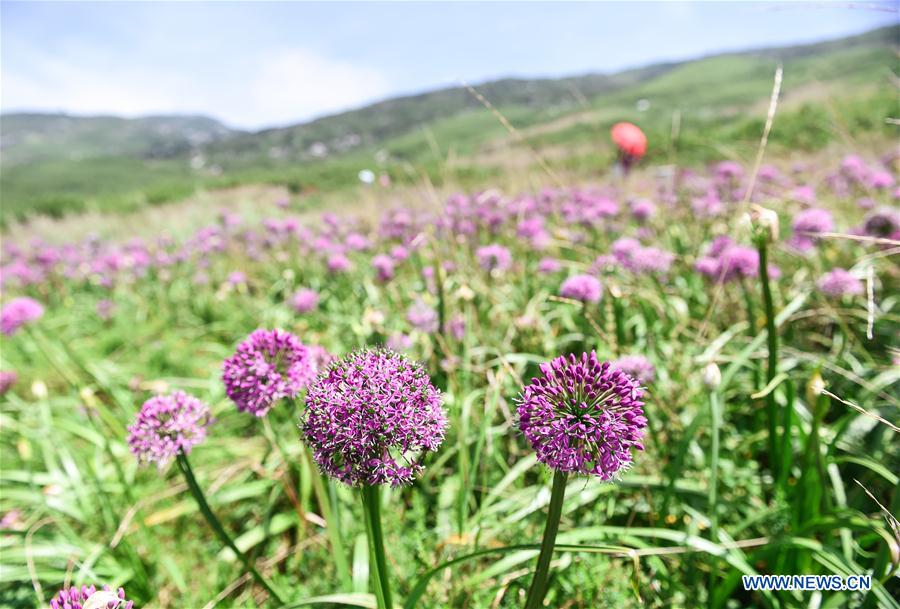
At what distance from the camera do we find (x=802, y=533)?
1.82 m

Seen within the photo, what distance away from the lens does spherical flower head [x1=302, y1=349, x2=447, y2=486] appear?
125cm

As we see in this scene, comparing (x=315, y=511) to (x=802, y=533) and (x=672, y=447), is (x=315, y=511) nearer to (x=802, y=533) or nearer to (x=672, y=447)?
(x=672, y=447)

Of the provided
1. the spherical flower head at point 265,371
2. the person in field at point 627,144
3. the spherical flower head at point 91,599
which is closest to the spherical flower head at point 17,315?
the spherical flower head at point 265,371

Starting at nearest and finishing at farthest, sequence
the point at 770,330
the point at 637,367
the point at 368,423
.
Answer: the point at 368,423, the point at 770,330, the point at 637,367

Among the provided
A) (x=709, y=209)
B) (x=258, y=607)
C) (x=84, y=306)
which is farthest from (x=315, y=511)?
(x=84, y=306)

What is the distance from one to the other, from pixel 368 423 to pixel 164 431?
100cm

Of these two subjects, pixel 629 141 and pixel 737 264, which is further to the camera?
pixel 629 141

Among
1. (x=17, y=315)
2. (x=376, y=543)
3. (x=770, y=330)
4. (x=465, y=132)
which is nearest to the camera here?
(x=376, y=543)

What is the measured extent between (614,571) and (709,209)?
4.29 meters

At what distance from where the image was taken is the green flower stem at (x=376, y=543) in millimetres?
1364

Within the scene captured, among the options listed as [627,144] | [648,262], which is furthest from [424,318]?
[627,144]

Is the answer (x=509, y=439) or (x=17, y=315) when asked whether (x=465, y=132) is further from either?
(x=509, y=439)

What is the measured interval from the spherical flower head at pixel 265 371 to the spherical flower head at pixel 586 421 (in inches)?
35.7

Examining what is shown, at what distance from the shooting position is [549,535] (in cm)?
131
